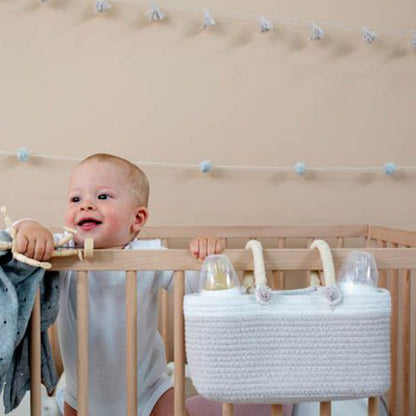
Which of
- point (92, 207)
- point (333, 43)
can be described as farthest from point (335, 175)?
point (92, 207)

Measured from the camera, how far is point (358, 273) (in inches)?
37.0

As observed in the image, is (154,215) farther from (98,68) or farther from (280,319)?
(280,319)

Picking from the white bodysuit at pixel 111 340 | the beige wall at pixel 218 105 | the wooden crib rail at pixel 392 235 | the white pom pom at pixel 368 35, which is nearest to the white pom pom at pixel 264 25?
the beige wall at pixel 218 105

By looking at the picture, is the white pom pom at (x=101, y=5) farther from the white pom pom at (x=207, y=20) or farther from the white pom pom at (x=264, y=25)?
the white pom pom at (x=264, y=25)

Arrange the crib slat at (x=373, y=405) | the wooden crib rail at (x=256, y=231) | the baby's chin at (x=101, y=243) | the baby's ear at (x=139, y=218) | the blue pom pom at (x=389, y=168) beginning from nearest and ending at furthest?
1. the crib slat at (x=373, y=405)
2. the baby's chin at (x=101, y=243)
3. the baby's ear at (x=139, y=218)
4. the wooden crib rail at (x=256, y=231)
5. the blue pom pom at (x=389, y=168)

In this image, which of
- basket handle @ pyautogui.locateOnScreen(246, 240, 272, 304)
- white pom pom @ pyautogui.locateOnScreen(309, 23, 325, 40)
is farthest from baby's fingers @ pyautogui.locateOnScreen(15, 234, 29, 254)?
white pom pom @ pyautogui.locateOnScreen(309, 23, 325, 40)

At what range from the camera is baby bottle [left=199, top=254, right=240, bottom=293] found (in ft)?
2.92

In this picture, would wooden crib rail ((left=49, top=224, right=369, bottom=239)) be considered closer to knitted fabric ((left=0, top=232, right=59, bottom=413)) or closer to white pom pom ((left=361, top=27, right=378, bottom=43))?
white pom pom ((left=361, top=27, right=378, bottom=43))

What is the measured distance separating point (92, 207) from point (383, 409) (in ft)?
2.37

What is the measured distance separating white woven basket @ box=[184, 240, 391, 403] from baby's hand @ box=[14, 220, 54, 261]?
0.20 meters

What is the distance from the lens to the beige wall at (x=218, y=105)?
68.8 inches

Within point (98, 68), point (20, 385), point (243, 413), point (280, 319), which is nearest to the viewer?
point (280, 319)

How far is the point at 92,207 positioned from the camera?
1.15 metres

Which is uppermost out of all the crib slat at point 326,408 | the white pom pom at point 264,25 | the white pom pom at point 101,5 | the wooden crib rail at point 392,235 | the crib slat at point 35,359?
the white pom pom at point 101,5
